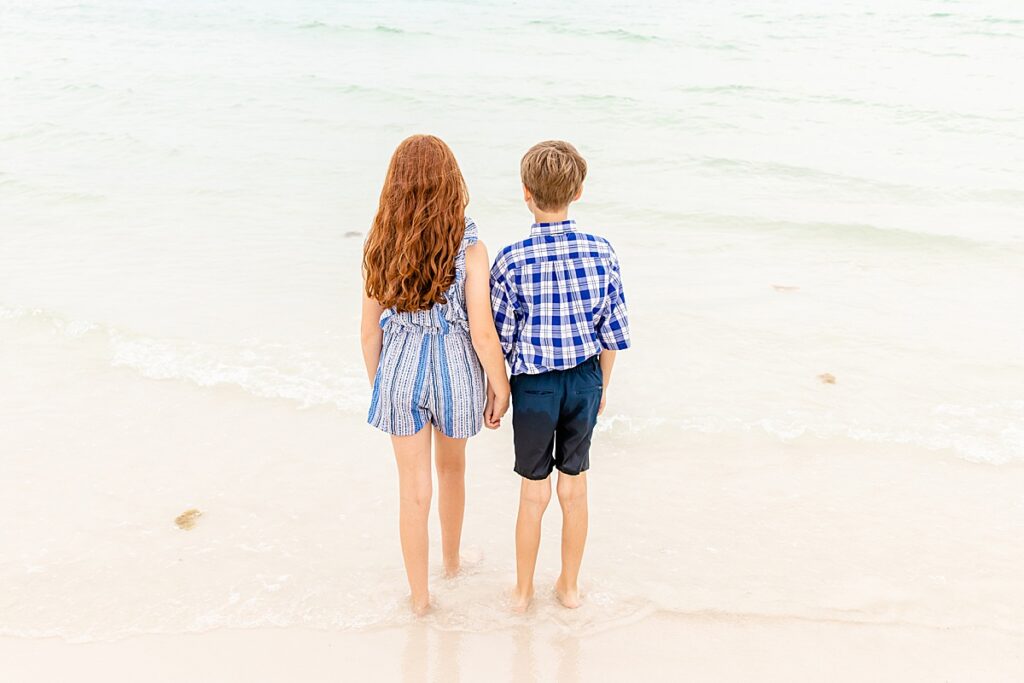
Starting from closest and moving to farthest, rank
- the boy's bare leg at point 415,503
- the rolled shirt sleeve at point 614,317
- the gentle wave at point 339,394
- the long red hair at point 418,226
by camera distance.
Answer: the long red hair at point 418,226 → the rolled shirt sleeve at point 614,317 → the boy's bare leg at point 415,503 → the gentle wave at point 339,394

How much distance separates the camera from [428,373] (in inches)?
109

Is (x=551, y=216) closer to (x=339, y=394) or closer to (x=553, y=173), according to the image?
(x=553, y=173)

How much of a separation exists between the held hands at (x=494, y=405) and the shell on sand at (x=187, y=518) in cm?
156

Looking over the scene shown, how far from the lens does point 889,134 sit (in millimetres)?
10953

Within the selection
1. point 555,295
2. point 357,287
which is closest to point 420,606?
point 555,295

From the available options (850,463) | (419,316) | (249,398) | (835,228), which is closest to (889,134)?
(835,228)

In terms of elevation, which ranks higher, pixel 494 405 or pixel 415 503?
pixel 494 405

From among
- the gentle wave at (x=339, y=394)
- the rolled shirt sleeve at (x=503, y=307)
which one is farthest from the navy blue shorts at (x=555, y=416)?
the gentle wave at (x=339, y=394)

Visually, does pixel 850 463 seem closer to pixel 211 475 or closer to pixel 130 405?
pixel 211 475

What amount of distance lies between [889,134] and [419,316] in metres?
10.0

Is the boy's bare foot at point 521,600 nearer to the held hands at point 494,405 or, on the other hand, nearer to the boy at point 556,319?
the boy at point 556,319

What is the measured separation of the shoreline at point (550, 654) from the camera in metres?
2.84

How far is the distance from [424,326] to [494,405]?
1.20ft

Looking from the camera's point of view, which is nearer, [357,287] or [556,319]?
[556,319]
